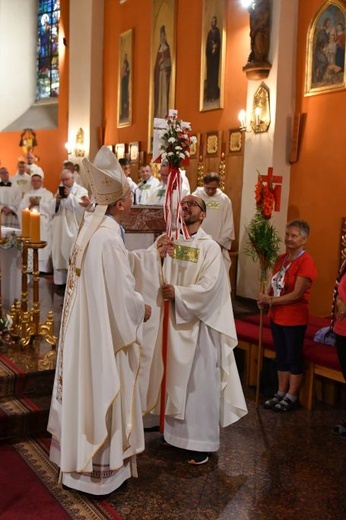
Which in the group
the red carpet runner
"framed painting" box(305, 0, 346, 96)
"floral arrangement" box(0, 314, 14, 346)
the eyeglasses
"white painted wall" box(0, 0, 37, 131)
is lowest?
the red carpet runner

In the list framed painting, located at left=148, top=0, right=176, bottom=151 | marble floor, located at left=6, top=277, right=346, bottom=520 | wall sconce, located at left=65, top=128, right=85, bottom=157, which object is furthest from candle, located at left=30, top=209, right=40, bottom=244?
wall sconce, located at left=65, top=128, right=85, bottom=157

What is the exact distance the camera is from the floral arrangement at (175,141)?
374 centimetres

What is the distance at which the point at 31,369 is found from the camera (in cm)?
455

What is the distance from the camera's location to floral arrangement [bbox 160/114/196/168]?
3.74 m

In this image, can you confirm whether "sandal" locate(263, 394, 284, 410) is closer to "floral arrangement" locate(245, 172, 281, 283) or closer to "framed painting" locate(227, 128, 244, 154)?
"floral arrangement" locate(245, 172, 281, 283)

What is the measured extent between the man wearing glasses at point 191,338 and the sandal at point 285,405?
3.78ft

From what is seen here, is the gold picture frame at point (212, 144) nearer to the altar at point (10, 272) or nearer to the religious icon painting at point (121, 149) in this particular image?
the religious icon painting at point (121, 149)

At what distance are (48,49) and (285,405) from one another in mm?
13154

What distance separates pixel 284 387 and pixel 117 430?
2277mm

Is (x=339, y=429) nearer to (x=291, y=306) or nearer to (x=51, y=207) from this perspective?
(x=291, y=306)

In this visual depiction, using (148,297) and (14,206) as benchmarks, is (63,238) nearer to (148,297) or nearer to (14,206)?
(14,206)

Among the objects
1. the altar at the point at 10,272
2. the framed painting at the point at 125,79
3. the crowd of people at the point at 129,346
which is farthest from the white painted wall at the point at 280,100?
the crowd of people at the point at 129,346

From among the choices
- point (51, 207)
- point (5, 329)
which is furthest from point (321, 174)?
point (51, 207)

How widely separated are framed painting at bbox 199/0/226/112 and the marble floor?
5818mm
